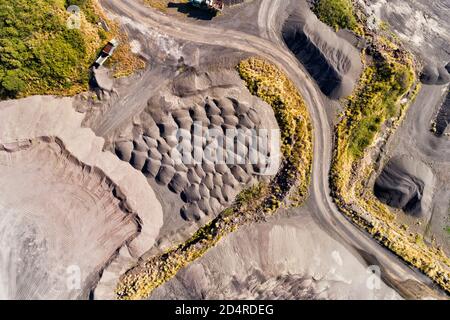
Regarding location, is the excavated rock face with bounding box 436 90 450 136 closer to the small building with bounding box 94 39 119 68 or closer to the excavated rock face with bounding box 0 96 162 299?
the excavated rock face with bounding box 0 96 162 299

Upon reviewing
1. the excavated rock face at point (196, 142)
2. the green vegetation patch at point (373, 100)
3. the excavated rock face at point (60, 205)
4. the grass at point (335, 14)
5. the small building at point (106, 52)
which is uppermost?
the grass at point (335, 14)

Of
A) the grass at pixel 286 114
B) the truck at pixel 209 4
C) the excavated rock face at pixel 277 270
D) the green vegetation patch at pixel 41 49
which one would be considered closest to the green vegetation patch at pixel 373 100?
the grass at pixel 286 114

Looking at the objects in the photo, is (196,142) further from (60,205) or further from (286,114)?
(60,205)

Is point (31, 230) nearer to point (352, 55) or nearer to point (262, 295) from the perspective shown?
point (262, 295)

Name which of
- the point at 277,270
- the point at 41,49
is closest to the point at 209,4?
the point at 41,49

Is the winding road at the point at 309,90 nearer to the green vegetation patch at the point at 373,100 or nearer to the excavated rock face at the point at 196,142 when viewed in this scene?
the green vegetation patch at the point at 373,100

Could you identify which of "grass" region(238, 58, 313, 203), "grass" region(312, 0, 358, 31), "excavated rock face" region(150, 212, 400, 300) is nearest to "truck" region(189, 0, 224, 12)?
"grass" region(238, 58, 313, 203)

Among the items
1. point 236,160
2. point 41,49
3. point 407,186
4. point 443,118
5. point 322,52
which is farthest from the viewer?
point 443,118
